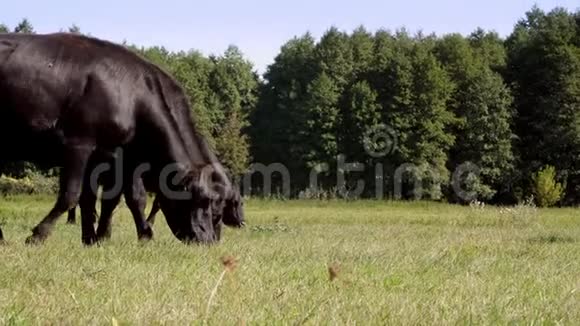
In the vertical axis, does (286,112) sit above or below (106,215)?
above

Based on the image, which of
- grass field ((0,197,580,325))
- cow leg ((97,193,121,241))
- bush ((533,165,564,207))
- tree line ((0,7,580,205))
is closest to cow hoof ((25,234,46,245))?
grass field ((0,197,580,325))

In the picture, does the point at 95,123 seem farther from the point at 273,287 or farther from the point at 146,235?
the point at 273,287

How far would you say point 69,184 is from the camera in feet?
29.1

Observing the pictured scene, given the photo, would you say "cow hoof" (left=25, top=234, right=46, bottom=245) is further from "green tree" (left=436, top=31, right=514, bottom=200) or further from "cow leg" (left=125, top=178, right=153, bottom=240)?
"green tree" (left=436, top=31, right=514, bottom=200)

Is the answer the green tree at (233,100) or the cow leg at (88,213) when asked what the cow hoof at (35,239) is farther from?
the green tree at (233,100)

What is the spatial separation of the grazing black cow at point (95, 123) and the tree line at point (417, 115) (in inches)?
2269

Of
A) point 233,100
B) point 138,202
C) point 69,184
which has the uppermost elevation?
point 233,100

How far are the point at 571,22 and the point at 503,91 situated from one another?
466 inches

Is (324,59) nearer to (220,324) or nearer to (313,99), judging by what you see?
(313,99)

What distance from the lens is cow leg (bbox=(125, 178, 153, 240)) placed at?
402 inches

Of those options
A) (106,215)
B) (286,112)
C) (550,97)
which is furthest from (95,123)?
(286,112)

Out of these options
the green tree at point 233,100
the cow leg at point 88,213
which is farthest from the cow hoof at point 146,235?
the green tree at point 233,100

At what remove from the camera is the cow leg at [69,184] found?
345 inches

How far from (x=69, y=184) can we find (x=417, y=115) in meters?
71.4
